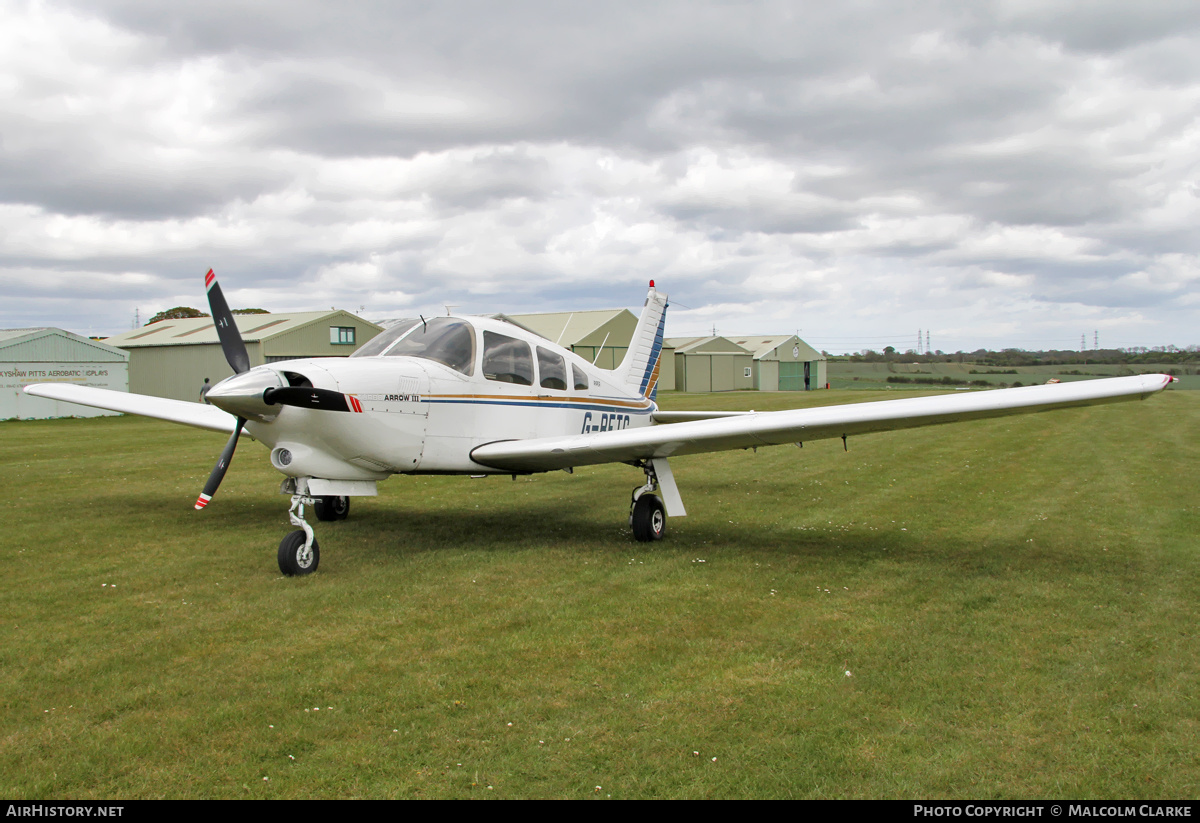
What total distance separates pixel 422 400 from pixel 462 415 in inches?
22.1

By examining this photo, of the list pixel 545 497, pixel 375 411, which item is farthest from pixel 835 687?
pixel 545 497

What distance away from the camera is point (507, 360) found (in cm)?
896

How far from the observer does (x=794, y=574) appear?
717 cm

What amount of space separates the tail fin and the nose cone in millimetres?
5944

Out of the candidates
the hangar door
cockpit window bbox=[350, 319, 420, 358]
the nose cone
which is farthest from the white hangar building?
the hangar door

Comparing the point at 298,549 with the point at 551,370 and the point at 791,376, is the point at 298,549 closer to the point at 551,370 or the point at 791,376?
the point at 551,370

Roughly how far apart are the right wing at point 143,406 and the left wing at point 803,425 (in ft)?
15.0

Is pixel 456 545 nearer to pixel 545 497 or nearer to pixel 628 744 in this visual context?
pixel 545 497

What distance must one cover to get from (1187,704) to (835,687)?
1.83 metres

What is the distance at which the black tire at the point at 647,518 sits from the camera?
343 inches

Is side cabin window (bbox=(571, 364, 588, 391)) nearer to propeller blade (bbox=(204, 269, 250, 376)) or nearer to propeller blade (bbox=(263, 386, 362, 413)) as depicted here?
propeller blade (bbox=(263, 386, 362, 413))

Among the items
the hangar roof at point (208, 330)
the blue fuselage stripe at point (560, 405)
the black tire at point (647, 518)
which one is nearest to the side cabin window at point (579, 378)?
the blue fuselage stripe at point (560, 405)

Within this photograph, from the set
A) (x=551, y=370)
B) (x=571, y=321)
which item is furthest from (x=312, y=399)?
(x=571, y=321)

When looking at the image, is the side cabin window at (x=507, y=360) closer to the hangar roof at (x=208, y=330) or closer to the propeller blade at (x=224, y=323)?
the propeller blade at (x=224, y=323)
